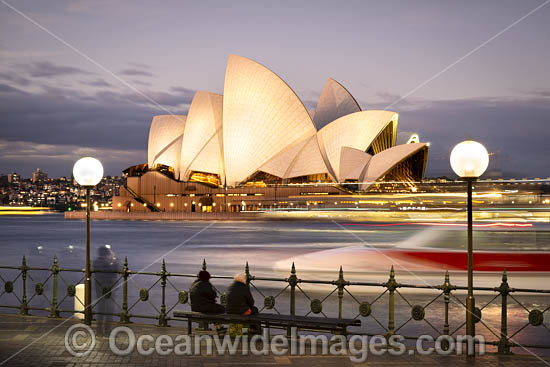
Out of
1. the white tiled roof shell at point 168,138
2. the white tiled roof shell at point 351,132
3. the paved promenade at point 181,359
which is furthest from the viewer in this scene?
the white tiled roof shell at point 168,138

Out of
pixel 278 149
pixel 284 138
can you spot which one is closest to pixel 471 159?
pixel 284 138

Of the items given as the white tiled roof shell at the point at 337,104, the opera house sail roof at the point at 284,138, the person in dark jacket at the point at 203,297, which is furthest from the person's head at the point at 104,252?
the white tiled roof shell at the point at 337,104

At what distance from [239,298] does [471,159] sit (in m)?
3.62

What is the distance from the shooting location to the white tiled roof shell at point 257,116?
213 feet

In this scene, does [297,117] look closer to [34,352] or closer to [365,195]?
[365,195]

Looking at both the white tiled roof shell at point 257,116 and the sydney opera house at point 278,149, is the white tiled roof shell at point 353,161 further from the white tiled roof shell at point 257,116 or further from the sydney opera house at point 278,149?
the white tiled roof shell at point 257,116

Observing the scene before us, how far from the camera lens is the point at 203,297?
310 inches

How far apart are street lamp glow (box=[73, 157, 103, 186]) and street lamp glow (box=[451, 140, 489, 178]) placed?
5.58m

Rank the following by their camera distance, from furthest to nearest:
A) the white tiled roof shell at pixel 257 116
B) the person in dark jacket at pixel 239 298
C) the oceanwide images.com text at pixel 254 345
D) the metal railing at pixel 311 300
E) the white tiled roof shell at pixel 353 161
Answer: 1. the white tiled roof shell at pixel 353 161
2. the white tiled roof shell at pixel 257 116
3. the person in dark jacket at pixel 239 298
4. the metal railing at pixel 311 300
5. the oceanwide images.com text at pixel 254 345

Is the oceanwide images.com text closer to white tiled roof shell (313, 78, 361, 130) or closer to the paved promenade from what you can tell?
the paved promenade

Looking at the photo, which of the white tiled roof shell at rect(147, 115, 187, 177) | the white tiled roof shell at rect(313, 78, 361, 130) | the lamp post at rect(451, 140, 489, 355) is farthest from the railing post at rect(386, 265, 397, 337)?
the white tiled roof shell at rect(147, 115, 187, 177)

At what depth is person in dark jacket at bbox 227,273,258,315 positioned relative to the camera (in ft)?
25.0

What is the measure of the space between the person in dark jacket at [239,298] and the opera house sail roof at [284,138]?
58.7 metres

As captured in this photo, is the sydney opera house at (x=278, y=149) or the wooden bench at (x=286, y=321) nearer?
the wooden bench at (x=286, y=321)
